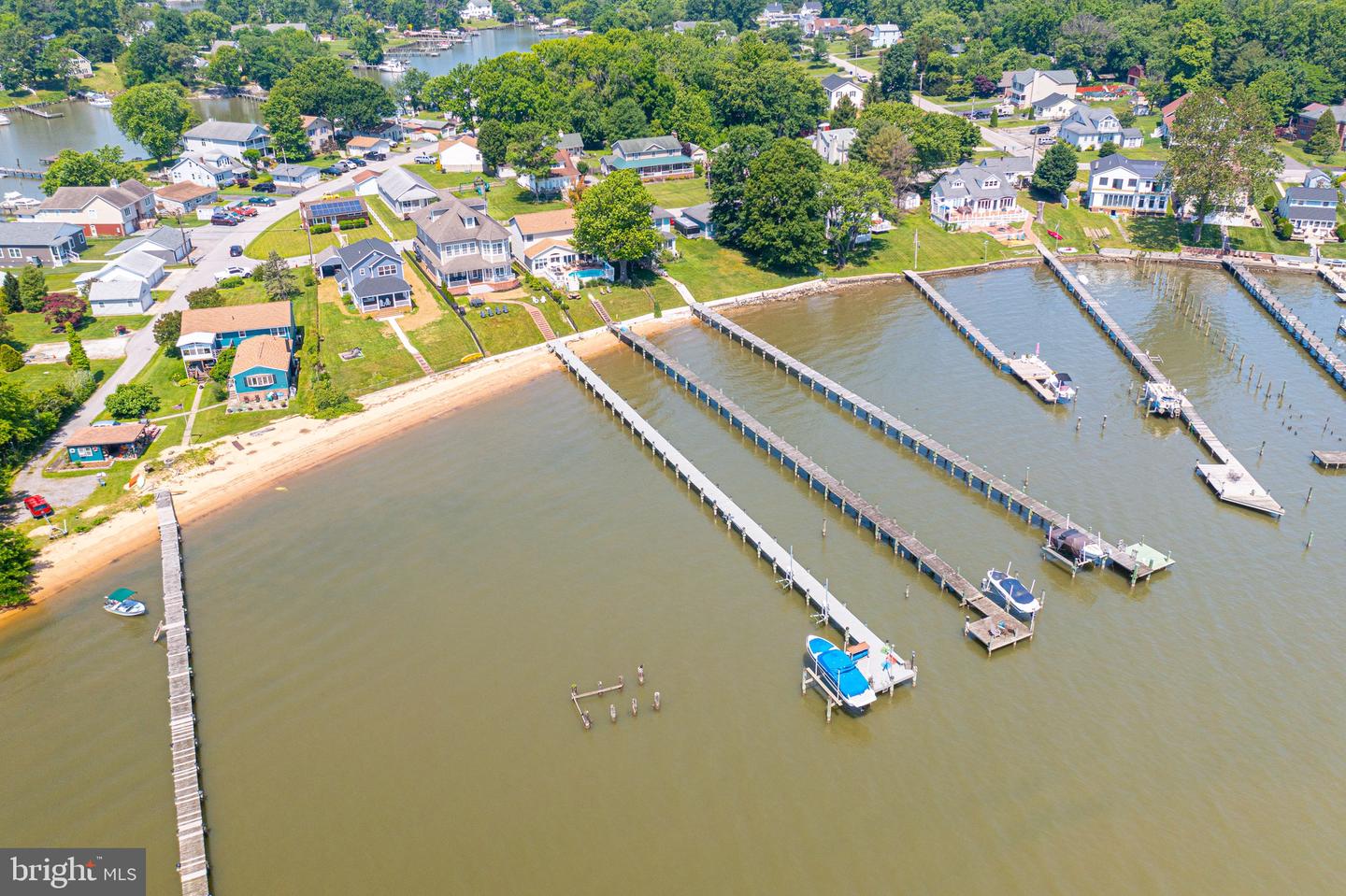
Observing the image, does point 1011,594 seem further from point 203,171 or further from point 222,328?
point 203,171

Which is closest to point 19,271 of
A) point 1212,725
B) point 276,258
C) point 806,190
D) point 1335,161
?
point 276,258

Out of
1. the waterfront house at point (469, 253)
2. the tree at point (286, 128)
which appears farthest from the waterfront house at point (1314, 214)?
the tree at point (286, 128)

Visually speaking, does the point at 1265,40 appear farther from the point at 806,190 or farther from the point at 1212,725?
the point at 1212,725

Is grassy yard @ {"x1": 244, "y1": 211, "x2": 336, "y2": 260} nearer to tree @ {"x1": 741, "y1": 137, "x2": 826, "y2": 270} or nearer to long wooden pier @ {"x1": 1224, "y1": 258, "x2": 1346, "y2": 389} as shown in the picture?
tree @ {"x1": 741, "y1": 137, "x2": 826, "y2": 270}

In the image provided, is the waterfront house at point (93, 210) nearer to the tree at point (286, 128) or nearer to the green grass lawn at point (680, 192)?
the tree at point (286, 128)

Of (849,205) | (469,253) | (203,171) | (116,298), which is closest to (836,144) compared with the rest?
(849,205)

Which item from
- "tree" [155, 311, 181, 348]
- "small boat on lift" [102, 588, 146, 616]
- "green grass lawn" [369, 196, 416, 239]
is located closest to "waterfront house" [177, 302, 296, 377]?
"tree" [155, 311, 181, 348]
